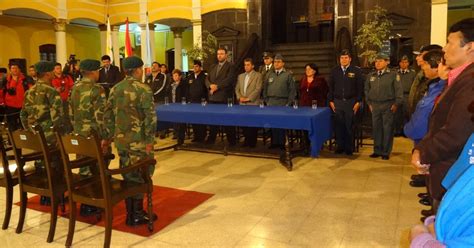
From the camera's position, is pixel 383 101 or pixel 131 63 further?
pixel 383 101

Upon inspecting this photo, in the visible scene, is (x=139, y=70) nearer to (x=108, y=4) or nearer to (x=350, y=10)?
(x=350, y=10)

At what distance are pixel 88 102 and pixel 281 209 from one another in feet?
6.84

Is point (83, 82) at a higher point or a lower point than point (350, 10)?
lower

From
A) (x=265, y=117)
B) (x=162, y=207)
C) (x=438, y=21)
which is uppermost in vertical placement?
(x=438, y=21)

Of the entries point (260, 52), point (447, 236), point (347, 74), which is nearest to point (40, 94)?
point (447, 236)

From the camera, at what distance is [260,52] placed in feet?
36.8

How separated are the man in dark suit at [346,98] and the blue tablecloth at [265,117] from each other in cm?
62

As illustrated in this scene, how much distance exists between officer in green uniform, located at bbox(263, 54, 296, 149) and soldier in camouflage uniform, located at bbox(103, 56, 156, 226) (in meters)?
3.20

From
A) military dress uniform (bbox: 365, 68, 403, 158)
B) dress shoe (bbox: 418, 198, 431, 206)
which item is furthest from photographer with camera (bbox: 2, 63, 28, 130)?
dress shoe (bbox: 418, 198, 431, 206)

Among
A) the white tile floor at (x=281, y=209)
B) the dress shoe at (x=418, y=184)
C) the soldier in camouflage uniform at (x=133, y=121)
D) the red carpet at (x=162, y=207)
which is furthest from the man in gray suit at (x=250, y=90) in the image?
the soldier in camouflage uniform at (x=133, y=121)

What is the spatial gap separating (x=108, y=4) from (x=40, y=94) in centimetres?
1157

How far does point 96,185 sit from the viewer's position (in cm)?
329

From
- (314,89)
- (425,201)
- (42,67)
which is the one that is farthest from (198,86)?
(425,201)

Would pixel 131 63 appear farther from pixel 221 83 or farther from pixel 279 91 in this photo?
pixel 221 83
